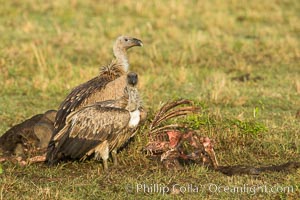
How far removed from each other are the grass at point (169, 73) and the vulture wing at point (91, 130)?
9.0 inches

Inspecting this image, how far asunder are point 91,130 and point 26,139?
0.91 metres

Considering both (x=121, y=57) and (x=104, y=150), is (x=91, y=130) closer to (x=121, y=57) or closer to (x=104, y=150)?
(x=104, y=150)

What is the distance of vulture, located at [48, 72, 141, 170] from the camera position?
22.6 feet

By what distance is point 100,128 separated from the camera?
22.6 ft

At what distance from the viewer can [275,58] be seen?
1241 centimetres

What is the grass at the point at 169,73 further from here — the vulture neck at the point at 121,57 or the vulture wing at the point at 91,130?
the vulture neck at the point at 121,57

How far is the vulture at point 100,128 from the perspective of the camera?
688cm

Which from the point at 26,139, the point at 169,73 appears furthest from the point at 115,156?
the point at 169,73

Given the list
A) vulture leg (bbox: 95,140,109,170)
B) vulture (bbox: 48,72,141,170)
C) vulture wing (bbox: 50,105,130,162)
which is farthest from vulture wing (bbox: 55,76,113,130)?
vulture leg (bbox: 95,140,109,170)

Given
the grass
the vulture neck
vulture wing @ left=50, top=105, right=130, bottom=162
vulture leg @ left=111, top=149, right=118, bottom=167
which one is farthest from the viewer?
the vulture neck

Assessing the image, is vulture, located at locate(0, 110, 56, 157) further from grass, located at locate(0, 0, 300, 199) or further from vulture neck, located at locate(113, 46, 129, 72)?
vulture neck, located at locate(113, 46, 129, 72)

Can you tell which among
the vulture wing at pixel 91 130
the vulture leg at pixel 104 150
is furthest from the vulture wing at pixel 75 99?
the vulture leg at pixel 104 150

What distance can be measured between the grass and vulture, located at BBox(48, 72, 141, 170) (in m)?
0.20

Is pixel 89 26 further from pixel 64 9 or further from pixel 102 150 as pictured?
pixel 102 150
